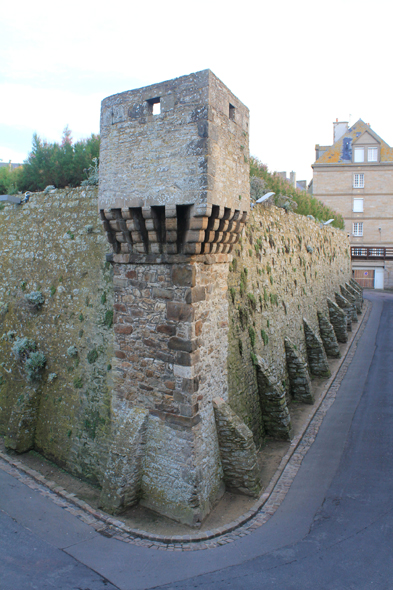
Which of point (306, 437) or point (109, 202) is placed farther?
point (306, 437)

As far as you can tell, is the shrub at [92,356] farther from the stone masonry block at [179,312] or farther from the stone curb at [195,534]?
the stone curb at [195,534]

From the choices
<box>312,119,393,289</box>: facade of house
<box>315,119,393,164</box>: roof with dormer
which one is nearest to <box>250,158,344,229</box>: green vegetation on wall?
<box>312,119,393,289</box>: facade of house

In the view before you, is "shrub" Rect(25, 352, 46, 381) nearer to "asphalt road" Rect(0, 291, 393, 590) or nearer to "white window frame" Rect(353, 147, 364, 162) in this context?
"asphalt road" Rect(0, 291, 393, 590)

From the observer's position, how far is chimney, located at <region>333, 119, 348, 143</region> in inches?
1464

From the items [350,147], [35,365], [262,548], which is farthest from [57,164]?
[350,147]

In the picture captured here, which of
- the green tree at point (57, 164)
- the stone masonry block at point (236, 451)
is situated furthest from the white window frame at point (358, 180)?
the stone masonry block at point (236, 451)

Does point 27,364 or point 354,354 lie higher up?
point 27,364

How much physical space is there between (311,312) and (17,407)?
34.1 feet

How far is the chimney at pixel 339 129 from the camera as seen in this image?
37197 mm

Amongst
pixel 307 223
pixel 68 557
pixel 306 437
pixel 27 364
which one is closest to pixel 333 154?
pixel 307 223

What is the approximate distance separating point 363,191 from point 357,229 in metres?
3.27

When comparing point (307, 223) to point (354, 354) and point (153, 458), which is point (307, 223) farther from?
point (153, 458)

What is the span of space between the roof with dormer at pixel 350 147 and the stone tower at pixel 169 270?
31419mm

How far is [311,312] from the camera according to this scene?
586 inches
